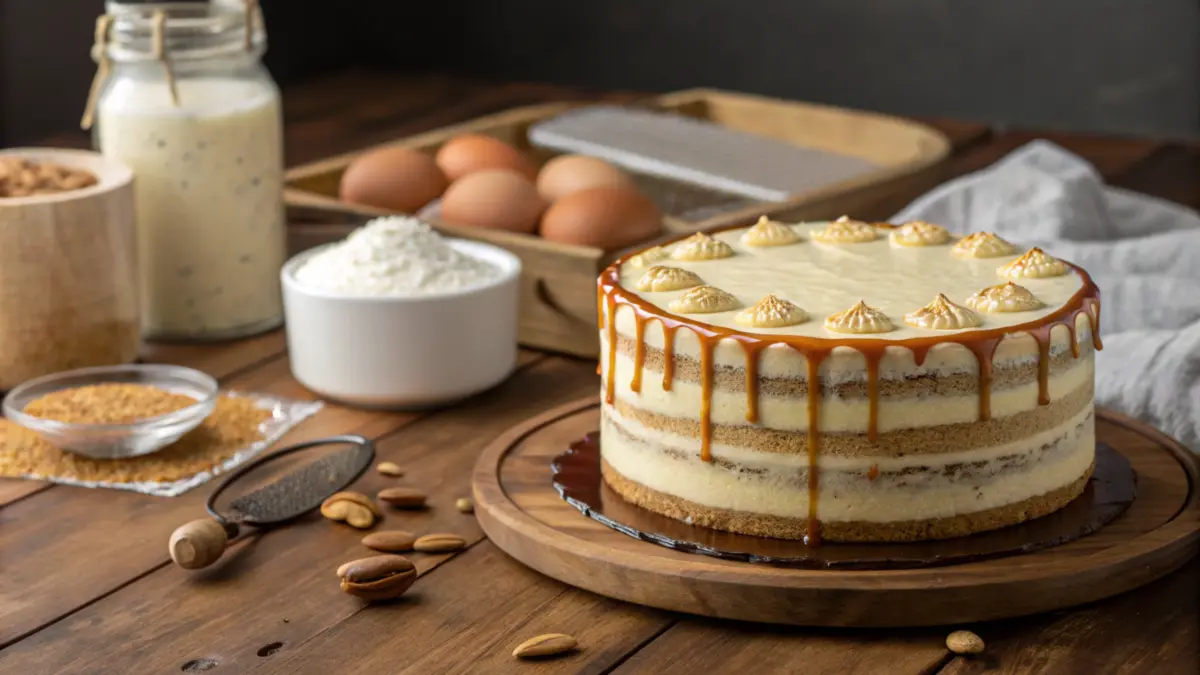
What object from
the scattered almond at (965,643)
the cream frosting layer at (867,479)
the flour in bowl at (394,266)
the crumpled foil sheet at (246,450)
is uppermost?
the flour in bowl at (394,266)

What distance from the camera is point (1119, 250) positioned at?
1592 millimetres

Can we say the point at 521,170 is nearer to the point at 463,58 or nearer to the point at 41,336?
the point at 41,336

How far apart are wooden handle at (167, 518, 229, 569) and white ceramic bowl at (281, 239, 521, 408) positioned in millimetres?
326

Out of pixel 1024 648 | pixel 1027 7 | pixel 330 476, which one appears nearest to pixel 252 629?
pixel 330 476

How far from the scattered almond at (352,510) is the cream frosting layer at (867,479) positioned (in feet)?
0.73

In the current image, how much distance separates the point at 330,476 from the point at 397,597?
21 cm

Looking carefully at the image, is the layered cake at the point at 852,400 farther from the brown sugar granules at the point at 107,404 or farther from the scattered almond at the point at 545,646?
the brown sugar granules at the point at 107,404

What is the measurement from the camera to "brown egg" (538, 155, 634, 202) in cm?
171

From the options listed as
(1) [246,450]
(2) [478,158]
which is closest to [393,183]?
(2) [478,158]

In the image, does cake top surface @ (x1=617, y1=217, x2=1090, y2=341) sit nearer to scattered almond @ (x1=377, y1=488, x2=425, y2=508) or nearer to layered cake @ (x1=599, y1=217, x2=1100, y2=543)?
layered cake @ (x1=599, y1=217, x2=1100, y2=543)

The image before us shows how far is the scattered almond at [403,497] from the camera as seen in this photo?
3.90ft

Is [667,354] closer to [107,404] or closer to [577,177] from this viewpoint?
[107,404]

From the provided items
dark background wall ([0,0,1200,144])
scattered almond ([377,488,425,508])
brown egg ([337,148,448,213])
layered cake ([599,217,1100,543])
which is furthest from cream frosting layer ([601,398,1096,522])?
dark background wall ([0,0,1200,144])

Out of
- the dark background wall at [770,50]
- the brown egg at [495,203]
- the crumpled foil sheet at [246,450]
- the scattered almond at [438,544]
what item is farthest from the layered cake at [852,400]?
the dark background wall at [770,50]
